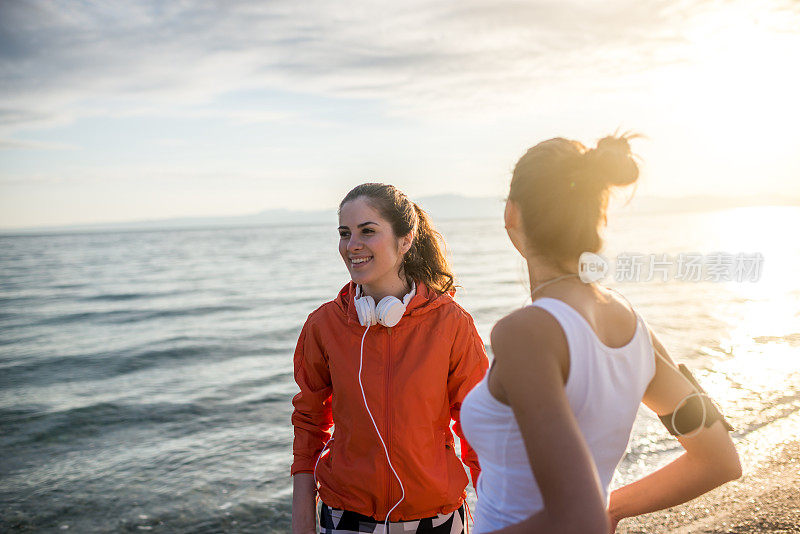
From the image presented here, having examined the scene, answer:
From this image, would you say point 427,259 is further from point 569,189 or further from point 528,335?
point 528,335

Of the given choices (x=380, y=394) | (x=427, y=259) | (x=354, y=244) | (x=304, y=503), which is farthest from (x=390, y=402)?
(x=427, y=259)

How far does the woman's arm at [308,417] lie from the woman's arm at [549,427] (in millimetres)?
1722

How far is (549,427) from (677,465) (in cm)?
84

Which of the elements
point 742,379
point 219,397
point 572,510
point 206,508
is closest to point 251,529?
point 206,508

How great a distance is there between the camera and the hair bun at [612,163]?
1.51m

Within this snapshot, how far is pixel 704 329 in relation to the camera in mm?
13898

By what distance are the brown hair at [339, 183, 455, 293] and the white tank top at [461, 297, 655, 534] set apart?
1.55 meters

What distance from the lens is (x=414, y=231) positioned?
10.7 feet

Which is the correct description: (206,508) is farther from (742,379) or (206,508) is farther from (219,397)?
(742,379)

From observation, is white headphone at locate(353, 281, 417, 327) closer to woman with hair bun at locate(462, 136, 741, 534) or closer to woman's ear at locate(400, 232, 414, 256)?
woman's ear at locate(400, 232, 414, 256)

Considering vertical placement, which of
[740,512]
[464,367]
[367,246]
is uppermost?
[367,246]

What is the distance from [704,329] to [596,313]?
14.1 m

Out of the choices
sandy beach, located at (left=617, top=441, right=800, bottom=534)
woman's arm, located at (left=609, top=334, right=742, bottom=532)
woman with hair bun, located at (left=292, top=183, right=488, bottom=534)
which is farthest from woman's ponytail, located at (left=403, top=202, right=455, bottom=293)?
sandy beach, located at (left=617, top=441, right=800, bottom=534)

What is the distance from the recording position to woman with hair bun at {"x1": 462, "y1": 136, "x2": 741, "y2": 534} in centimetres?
130
